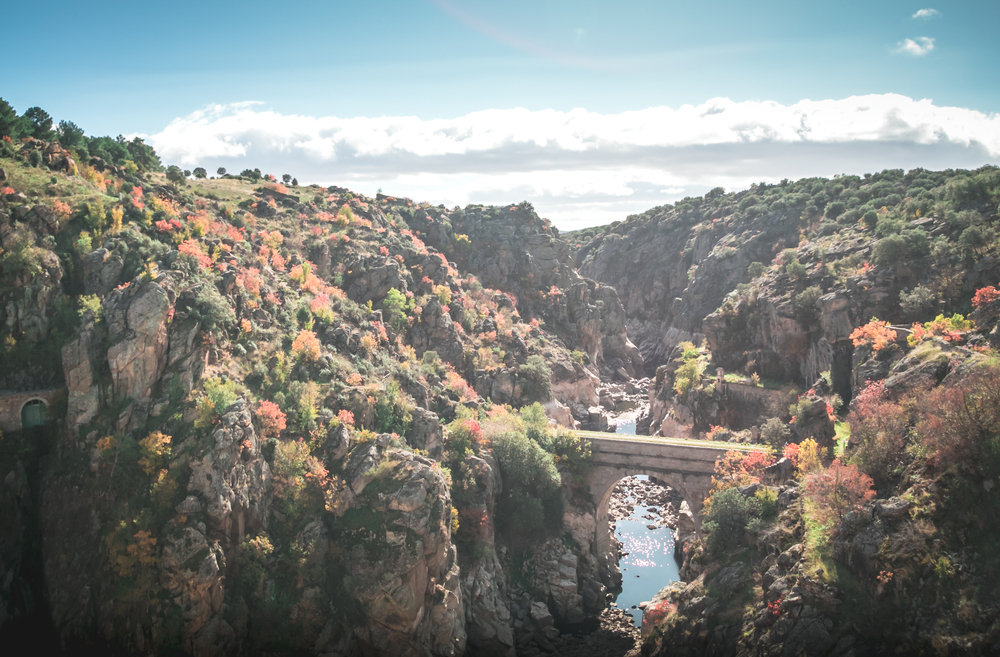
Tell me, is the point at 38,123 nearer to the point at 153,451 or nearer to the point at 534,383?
the point at 153,451

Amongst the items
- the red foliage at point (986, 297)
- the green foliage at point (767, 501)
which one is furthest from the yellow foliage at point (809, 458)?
the red foliage at point (986, 297)

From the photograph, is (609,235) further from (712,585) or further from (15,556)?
(15,556)

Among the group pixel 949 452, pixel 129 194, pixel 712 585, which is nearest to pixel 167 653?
pixel 712 585

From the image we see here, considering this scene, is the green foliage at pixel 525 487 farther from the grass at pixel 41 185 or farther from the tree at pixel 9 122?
the tree at pixel 9 122

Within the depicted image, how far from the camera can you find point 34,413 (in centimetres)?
3538

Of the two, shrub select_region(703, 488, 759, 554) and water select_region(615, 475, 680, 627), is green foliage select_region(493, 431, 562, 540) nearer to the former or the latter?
water select_region(615, 475, 680, 627)

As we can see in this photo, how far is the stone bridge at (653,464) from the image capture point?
47.0 meters

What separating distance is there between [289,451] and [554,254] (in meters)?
65.2

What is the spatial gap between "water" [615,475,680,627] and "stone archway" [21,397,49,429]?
133 ft

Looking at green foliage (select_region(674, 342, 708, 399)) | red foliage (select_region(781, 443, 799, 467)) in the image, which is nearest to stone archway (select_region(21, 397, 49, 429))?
red foliage (select_region(781, 443, 799, 467))

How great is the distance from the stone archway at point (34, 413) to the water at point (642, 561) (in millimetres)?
40441

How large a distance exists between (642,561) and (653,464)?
35.8ft

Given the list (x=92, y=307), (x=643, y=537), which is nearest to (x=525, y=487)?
(x=643, y=537)

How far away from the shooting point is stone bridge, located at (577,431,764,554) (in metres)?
47.0
